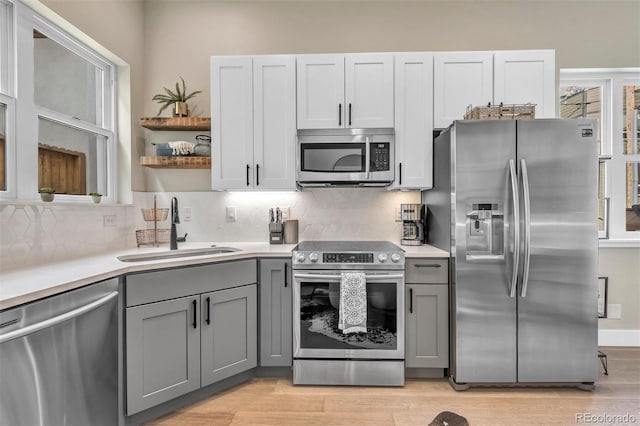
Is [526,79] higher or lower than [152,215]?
higher

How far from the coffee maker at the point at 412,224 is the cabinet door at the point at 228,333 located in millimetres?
1356

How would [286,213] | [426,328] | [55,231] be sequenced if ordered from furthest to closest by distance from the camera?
1. [286,213]
2. [426,328]
3. [55,231]

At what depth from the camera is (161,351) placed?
1.98 metres

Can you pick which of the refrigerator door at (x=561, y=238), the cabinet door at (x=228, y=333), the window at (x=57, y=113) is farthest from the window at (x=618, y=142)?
the window at (x=57, y=113)

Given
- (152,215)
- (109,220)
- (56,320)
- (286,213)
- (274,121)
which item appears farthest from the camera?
(286,213)

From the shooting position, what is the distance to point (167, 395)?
2.01 m

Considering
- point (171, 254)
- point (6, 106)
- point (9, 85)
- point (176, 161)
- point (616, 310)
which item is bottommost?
point (616, 310)

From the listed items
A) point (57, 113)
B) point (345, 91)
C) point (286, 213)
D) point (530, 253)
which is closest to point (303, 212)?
point (286, 213)

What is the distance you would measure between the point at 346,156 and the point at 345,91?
54 centimetres

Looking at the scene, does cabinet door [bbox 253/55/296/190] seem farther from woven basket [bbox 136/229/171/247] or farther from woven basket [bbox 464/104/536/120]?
woven basket [bbox 464/104/536/120]

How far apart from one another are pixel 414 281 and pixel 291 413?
47.0 inches

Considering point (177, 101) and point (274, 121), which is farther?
point (177, 101)

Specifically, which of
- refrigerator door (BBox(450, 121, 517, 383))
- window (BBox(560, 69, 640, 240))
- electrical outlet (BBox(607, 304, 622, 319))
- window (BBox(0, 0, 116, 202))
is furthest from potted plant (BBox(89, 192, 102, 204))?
electrical outlet (BBox(607, 304, 622, 319))

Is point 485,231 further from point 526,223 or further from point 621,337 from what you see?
point 621,337
